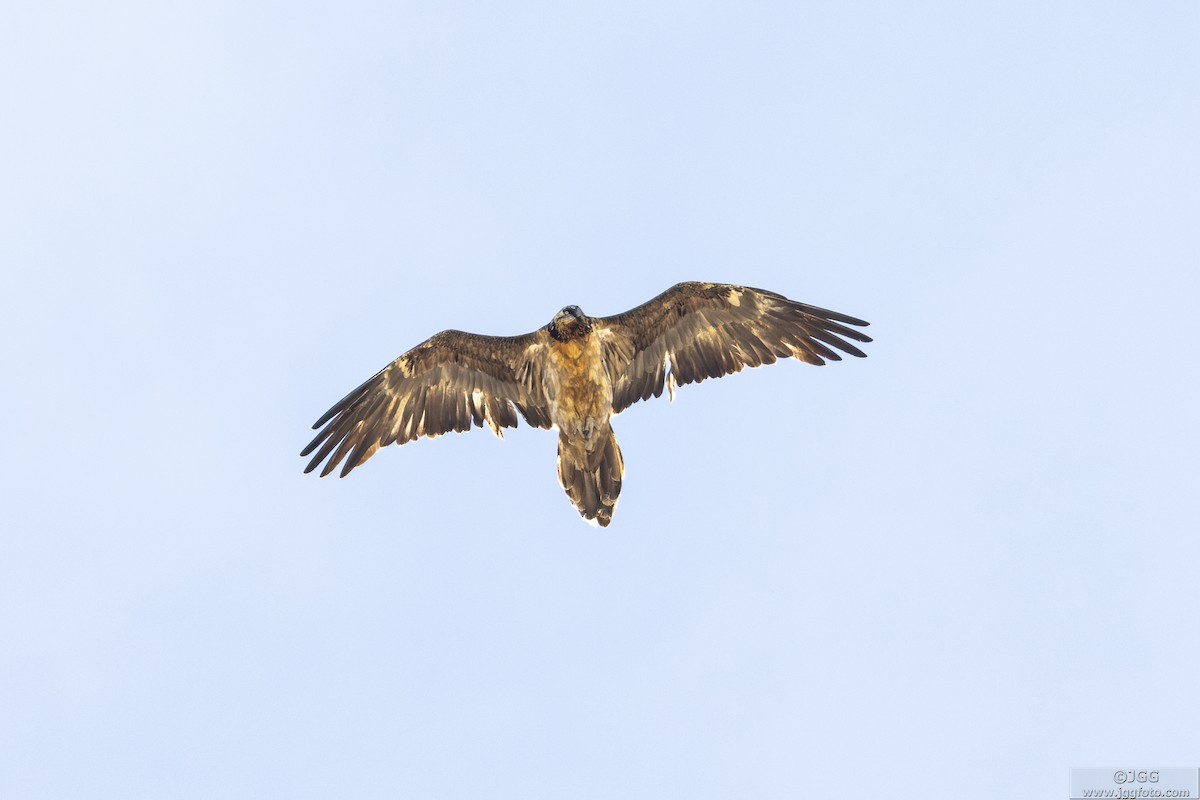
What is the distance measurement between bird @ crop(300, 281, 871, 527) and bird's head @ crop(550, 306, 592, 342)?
32cm

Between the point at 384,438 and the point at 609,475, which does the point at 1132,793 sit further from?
the point at 384,438

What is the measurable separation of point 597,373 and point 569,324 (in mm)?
963

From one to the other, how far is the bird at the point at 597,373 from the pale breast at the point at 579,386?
0.9 inches

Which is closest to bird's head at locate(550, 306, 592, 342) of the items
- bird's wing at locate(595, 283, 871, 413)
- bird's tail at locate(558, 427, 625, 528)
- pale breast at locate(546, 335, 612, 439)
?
pale breast at locate(546, 335, 612, 439)

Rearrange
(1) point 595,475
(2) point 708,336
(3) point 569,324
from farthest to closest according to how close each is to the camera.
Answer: (2) point 708,336
(1) point 595,475
(3) point 569,324

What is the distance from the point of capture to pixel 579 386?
52.5 ft

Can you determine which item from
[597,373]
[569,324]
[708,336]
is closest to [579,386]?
[597,373]

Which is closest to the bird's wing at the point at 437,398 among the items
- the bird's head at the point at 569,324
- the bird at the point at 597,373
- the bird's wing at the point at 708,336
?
the bird at the point at 597,373

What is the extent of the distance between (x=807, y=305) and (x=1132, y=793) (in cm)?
855

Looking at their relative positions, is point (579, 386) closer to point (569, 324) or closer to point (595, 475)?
point (569, 324)

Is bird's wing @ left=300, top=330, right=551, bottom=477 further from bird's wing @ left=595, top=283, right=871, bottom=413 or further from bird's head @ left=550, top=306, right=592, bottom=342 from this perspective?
bird's wing @ left=595, top=283, right=871, bottom=413

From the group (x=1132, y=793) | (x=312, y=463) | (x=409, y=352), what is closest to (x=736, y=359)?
(x=409, y=352)

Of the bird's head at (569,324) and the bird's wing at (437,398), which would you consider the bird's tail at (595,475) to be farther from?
the bird's head at (569,324)

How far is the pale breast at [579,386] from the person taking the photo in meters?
16.0
